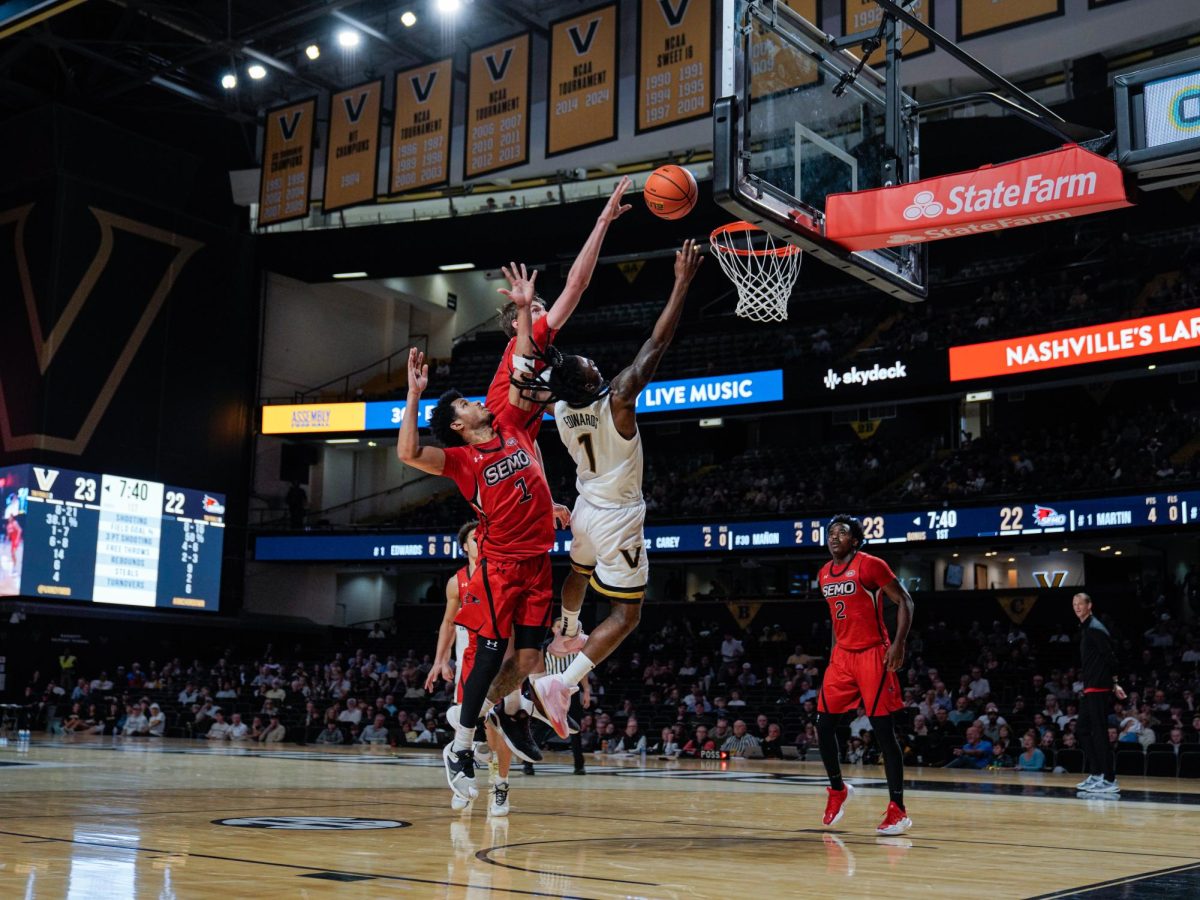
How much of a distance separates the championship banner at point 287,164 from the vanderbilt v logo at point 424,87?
3560mm

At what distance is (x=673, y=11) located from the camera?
17.6m

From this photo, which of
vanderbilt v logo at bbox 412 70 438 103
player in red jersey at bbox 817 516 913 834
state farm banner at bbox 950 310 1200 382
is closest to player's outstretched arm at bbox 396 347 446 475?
player in red jersey at bbox 817 516 913 834

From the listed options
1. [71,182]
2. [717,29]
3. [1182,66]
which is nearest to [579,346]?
[71,182]

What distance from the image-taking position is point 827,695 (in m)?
7.09

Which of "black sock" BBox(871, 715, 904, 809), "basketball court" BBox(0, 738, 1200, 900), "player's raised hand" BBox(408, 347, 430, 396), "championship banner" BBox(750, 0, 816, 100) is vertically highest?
"championship banner" BBox(750, 0, 816, 100)

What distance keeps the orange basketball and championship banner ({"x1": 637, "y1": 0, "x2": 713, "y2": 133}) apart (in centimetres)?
986

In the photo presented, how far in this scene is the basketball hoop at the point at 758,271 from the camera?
12.1 metres

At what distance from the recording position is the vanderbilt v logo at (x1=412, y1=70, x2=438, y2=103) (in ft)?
68.1

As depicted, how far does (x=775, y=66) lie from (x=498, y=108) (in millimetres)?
10972

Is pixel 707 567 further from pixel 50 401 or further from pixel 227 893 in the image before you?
pixel 227 893

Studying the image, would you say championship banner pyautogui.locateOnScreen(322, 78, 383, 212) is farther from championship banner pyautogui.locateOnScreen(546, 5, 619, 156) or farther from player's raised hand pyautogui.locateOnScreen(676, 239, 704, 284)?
player's raised hand pyautogui.locateOnScreen(676, 239, 704, 284)

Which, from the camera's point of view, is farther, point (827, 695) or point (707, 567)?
point (707, 567)

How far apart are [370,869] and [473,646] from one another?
8.03 feet

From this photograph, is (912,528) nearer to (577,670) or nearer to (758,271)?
(758,271)
